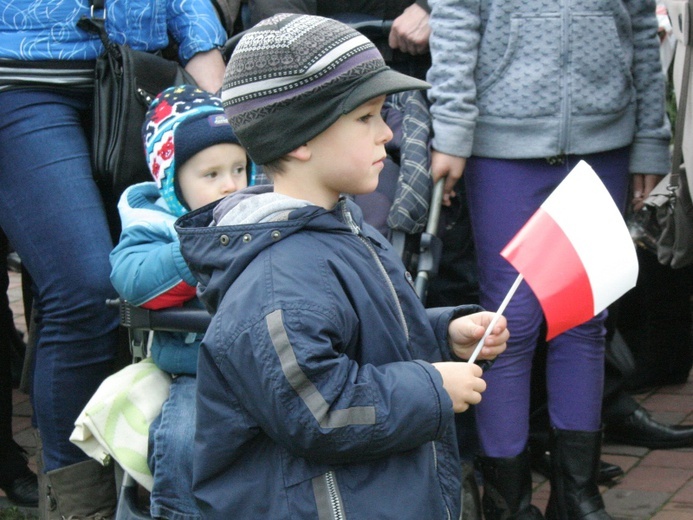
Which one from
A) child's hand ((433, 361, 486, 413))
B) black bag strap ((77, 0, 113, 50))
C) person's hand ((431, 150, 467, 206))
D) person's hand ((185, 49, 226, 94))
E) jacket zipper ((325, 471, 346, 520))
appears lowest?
jacket zipper ((325, 471, 346, 520))

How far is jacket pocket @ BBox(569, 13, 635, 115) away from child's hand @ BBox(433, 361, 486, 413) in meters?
1.40

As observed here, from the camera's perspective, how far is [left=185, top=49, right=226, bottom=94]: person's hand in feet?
11.8

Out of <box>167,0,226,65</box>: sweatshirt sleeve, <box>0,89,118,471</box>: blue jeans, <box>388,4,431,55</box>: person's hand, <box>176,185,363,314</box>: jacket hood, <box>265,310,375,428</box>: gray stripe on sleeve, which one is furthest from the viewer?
<box>388,4,431,55</box>: person's hand

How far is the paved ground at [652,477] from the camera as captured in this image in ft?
12.3

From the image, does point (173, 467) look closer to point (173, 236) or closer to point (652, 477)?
point (173, 236)

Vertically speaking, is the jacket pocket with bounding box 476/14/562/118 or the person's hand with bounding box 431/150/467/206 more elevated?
the jacket pocket with bounding box 476/14/562/118

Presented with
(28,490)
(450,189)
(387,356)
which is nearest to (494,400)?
(450,189)

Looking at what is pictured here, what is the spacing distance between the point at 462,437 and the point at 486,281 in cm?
79

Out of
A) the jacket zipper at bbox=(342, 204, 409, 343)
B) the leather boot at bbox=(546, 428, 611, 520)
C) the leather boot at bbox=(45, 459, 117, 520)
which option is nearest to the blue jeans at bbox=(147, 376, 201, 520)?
the leather boot at bbox=(45, 459, 117, 520)

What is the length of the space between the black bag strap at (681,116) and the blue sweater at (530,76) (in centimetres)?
15

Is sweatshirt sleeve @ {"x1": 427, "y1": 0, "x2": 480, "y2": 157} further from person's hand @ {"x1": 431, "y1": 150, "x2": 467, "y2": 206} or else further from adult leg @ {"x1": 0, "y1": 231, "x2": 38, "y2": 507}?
adult leg @ {"x1": 0, "y1": 231, "x2": 38, "y2": 507}

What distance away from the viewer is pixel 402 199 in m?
3.41

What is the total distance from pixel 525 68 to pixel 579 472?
3.90 ft

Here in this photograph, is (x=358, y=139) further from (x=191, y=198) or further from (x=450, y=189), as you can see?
(x=450, y=189)
